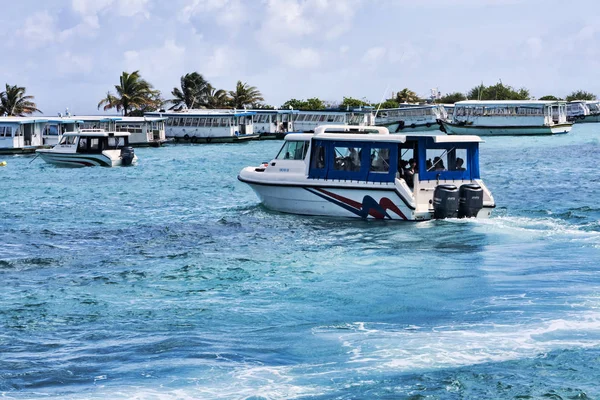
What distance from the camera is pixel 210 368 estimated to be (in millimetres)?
11344

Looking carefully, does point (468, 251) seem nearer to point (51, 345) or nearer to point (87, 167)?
point (51, 345)

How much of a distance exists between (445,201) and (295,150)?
17.1ft

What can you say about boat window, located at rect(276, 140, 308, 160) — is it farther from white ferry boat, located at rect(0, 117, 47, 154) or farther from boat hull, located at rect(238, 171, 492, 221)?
white ferry boat, located at rect(0, 117, 47, 154)

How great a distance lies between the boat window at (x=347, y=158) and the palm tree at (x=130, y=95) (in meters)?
74.9

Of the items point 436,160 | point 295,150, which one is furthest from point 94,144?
point 436,160

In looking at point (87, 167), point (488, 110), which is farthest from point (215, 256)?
point (488, 110)

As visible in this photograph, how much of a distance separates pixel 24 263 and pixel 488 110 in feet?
232

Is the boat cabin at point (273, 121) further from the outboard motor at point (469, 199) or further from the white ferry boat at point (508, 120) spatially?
the outboard motor at point (469, 199)

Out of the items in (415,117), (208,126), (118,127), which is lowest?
(118,127)

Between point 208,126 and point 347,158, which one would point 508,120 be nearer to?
point 208,126

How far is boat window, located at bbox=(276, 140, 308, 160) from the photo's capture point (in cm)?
2498

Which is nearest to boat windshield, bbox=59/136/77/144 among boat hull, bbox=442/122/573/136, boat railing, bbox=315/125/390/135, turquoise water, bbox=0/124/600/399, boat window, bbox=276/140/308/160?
turquoise water, bbox=0/124/600/399

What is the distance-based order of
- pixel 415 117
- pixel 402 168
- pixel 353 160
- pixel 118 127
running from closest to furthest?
pixel 402 168 → pixel 353 160 → pixel 118 127 → pixel 415 117

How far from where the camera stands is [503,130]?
82188 millimetres
